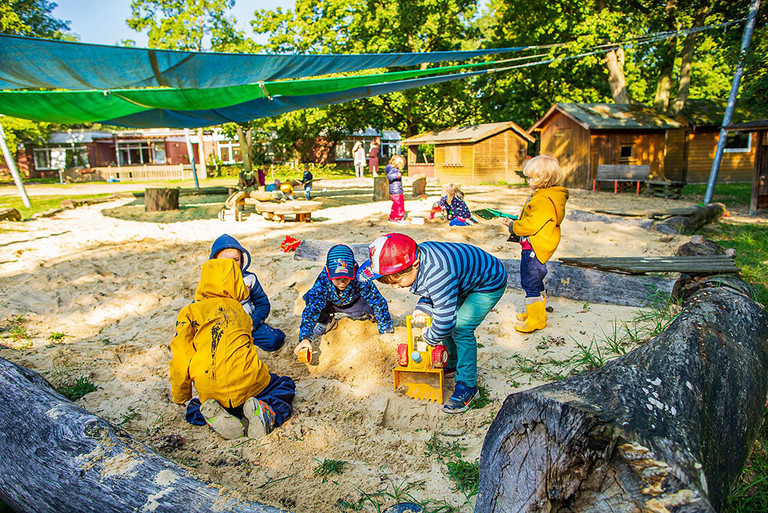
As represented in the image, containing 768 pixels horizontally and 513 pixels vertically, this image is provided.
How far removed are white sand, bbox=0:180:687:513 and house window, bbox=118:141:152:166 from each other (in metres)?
33.2

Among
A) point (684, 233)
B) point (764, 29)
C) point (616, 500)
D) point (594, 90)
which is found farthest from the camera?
point (594, 90)

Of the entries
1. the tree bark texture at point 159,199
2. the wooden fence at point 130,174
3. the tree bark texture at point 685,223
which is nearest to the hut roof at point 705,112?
the tree bark texture at point 685,223

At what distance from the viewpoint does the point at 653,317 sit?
4.22m

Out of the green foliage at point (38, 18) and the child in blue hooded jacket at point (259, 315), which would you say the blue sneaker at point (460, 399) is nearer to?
the child in blue hooded jacket at point (259, 315)

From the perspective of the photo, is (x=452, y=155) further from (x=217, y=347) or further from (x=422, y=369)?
(x=217, y=347)

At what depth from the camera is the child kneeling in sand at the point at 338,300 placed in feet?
11.9

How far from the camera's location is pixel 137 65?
7.53 metres

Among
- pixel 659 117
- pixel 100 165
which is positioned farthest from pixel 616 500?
pixel 100 165

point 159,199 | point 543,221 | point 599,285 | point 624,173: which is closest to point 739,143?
point 624,173

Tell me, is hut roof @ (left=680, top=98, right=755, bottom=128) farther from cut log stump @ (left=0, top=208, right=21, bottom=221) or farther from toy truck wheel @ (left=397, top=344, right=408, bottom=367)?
cut log stump @ (left=0, top=208, right=21, bottom=221)

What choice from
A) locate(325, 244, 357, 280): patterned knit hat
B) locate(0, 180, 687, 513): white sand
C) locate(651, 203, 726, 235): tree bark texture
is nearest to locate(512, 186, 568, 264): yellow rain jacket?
locate(0, 180, 687, 513): white sand

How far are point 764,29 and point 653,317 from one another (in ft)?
35.1

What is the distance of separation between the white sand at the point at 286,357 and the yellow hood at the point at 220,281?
2.53 ft

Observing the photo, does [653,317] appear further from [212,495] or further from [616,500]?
[212,495]
